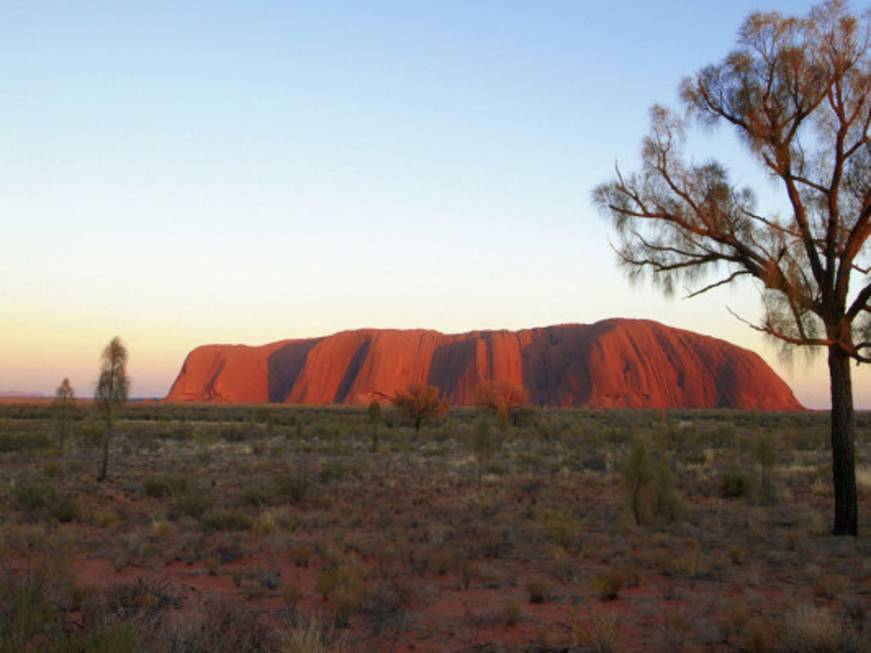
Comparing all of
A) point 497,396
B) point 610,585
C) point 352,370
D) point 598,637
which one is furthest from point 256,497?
point 352,370

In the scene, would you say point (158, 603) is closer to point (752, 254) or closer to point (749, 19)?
point (752, 254)

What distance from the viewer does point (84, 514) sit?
12.9m

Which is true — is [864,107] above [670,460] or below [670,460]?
above

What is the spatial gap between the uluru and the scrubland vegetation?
63682 mm

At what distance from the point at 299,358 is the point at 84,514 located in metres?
108

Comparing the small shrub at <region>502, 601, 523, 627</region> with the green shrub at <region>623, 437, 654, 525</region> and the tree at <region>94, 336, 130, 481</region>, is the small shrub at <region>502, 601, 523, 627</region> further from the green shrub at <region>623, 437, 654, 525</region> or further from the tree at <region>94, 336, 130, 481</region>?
the tree at <region>94, 336, 130, 481</region>

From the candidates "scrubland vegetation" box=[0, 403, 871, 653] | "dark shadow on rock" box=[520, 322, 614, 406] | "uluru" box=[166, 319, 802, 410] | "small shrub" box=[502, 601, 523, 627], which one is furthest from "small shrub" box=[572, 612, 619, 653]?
"dark shadow on rock" box=[520, 322, 614, 406]

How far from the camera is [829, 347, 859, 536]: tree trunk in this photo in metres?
10.5

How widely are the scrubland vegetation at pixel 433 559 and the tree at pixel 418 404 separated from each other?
14801mm

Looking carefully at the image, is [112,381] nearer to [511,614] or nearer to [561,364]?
[511,614]

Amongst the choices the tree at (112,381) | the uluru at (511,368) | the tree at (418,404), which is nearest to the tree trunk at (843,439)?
the tree at (112,381)

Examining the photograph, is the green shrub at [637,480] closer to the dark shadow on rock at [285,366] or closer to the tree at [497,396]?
the tree at [497,396]

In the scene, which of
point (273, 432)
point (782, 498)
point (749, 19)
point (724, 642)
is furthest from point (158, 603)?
point (273, 432)

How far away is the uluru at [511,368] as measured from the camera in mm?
90688
